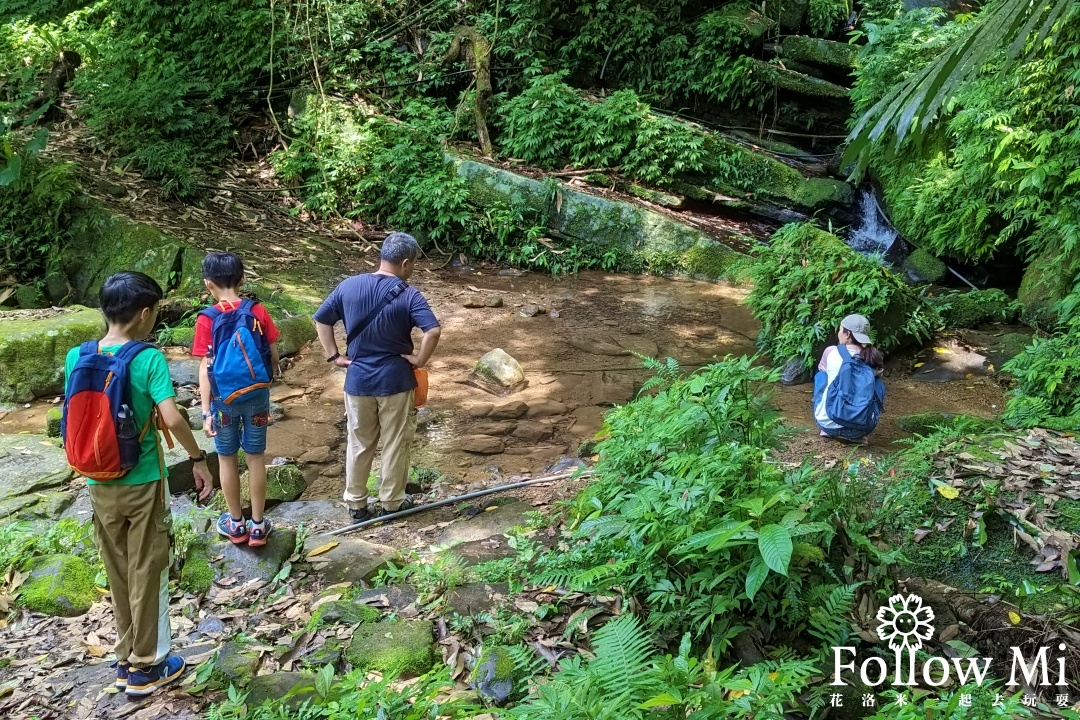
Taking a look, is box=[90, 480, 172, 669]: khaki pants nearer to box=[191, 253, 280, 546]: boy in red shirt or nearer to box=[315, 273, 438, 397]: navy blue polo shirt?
box=[191, 253, 280, 546]: boy in red shirt

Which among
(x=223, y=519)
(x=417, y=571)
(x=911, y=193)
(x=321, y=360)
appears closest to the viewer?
Answer: (x=417, y=571)

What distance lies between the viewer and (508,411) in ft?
23.6

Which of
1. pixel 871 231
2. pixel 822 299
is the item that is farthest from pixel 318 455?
pixel 871 231

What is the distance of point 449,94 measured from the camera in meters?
14.6

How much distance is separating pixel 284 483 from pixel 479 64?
10.6 m

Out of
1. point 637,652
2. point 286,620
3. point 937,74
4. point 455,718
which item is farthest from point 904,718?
point 286,620

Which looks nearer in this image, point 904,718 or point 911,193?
point 904,718

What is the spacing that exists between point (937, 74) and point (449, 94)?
1319 centimetres

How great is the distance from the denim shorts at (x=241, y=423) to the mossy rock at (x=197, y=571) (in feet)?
1.92

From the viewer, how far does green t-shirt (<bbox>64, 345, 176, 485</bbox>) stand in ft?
10.2

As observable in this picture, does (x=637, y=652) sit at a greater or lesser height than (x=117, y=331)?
lesser

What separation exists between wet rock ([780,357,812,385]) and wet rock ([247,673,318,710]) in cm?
599

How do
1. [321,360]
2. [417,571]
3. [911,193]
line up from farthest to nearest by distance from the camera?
[911,193]
[321,360]
[417,571]

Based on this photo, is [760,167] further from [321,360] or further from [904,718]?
[904,718]
